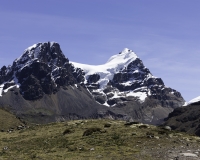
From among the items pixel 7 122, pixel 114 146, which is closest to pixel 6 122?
pixel 7 122

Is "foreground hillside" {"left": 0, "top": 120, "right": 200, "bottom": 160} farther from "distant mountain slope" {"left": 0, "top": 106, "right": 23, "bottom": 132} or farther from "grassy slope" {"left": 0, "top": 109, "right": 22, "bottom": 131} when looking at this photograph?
"grassy slope" {"left": 0, "top": 109, "right": 22, "bottom": 131}

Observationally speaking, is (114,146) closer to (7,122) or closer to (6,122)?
(6,122)

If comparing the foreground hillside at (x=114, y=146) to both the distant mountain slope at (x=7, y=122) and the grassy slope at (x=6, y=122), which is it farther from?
the grassy slope at (x=6, y=122)

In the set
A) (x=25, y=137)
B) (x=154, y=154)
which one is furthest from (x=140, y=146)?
(x=25, y=137)

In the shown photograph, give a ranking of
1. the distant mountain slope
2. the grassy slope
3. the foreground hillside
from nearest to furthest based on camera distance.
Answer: the foreground hillside, the distant mountain slope, the grassy slope

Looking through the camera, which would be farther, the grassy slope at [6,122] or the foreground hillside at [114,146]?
the grassy slope at [6,122]

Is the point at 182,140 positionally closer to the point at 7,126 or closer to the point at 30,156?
the point at 30,156

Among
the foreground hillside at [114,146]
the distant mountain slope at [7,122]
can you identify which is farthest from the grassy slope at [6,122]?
the foreground hillside at [114,146]

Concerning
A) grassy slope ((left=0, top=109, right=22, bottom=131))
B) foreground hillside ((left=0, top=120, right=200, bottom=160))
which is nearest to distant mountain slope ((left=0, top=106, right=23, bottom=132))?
grassy slope ((left=0, top=109, right=22, bottom=131))

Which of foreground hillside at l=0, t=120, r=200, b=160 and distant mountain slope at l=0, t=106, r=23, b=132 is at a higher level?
distant mountain slope at l=0, t=106, r=23, b=132

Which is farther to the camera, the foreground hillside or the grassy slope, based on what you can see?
the grassy slope

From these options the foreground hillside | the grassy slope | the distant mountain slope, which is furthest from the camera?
the grassy slope

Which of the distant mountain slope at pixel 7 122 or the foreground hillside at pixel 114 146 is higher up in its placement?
the distant mountain slope at pixel 7 122

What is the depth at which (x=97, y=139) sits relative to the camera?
39469mm
